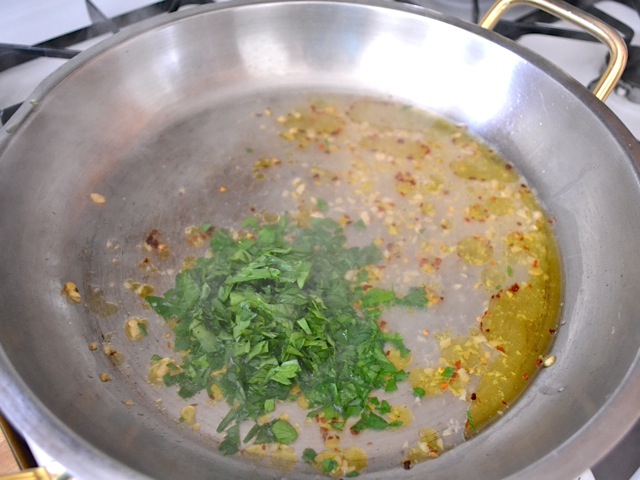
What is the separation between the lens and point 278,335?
98 centimetres

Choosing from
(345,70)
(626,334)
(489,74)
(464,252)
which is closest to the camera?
(626,334)

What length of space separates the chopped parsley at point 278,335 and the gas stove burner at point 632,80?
29.8 inches

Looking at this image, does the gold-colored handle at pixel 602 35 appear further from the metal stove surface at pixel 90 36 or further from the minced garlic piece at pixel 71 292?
the minced garlic piece at pixel 71 292

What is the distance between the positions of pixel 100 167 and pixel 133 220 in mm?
154

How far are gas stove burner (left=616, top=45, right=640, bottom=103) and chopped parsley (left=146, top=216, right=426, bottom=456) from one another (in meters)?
0.76

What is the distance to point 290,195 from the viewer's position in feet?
4.10

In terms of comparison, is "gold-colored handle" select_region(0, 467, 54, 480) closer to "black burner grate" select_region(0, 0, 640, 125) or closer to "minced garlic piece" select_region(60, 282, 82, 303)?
"minced garlic piece" select_region(60, 282, 82, 303)

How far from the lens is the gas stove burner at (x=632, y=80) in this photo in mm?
1348

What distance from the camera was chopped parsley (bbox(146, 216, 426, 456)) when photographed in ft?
3.14

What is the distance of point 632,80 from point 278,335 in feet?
3.46

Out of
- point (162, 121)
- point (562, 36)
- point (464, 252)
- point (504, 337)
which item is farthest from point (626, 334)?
point (162, 121)

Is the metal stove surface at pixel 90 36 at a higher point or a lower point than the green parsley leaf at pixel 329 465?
higher

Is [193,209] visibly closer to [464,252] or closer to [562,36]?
[464,252]

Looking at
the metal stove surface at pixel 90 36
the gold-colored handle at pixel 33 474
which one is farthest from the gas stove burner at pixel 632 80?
the gold-colored handle at pixel 33 474
